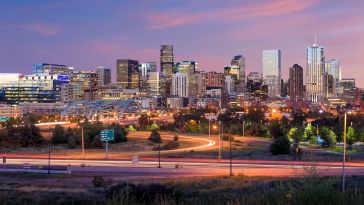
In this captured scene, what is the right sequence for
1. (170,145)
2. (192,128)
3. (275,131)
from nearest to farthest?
(170,145) → (275,131) → (192,128)

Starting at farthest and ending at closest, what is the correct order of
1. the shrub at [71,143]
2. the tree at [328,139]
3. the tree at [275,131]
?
the tree at [275,131] < the tree at [328,139] < the shrub at [71,143]

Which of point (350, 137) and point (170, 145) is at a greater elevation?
point (350, 137)

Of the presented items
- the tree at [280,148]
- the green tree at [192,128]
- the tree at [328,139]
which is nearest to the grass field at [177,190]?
the tree at [280,148]

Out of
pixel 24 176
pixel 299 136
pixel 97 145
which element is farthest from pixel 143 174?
A: pixel 299 136

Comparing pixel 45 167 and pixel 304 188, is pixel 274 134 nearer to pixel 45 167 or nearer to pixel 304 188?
pixel 45 167

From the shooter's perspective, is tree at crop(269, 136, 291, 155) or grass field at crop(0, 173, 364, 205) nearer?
grass field at crop(0, 173, 364, 205)

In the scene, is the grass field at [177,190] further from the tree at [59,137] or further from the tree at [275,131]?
the tree at [275,131]

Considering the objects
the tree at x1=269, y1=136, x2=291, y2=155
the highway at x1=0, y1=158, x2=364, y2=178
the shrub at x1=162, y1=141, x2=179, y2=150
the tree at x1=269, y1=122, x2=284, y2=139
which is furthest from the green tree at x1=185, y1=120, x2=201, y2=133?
the highway at x1=0, y1=158, x2=364, y2=178

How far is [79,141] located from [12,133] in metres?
10.3

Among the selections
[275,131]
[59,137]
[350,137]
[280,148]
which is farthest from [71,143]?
[350,137]

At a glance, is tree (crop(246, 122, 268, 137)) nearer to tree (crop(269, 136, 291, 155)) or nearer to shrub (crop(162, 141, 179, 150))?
shrub (crop(162, 141, 179, 150))

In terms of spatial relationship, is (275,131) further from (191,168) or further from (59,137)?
(191,168)

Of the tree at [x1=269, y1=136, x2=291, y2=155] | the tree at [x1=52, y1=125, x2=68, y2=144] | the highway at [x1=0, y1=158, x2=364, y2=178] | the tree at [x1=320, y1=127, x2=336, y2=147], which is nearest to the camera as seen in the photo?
the highway at [x1=0, y1=158, x2=364, y2=178]

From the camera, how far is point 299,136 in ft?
304
